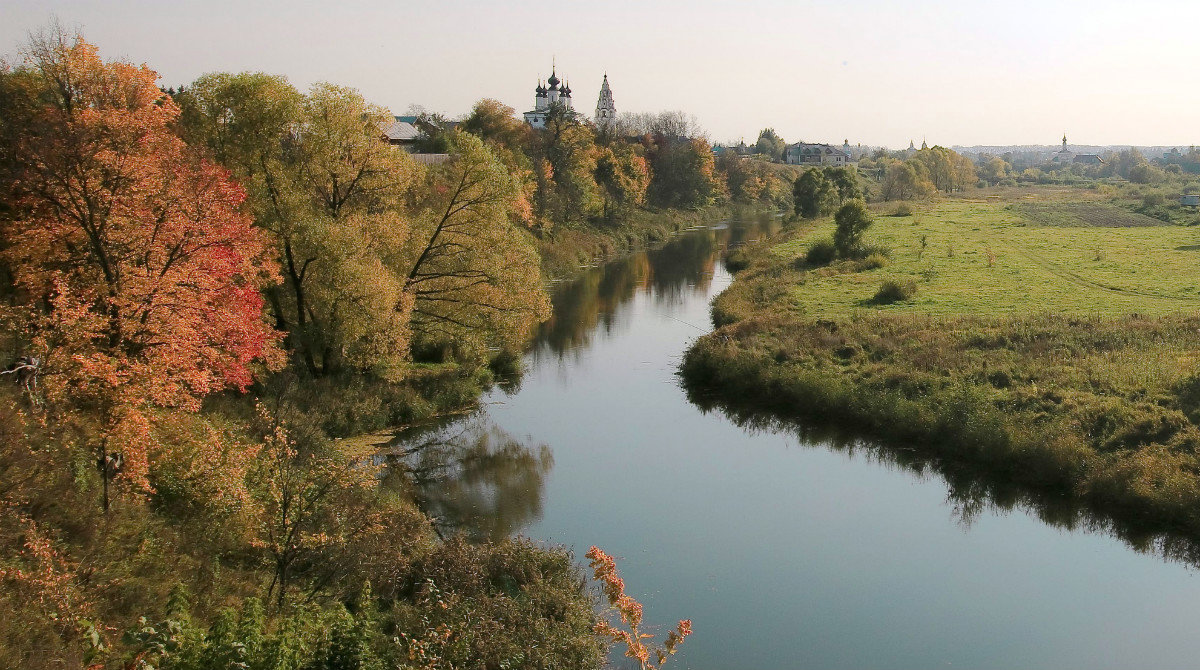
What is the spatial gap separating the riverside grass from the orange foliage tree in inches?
593

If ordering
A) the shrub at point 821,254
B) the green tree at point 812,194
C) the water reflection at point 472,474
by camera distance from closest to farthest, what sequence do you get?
the water reflection at point 472,474 → the shrub at point 821,254 → the green tree at point 812,194

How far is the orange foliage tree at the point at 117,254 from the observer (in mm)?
12273

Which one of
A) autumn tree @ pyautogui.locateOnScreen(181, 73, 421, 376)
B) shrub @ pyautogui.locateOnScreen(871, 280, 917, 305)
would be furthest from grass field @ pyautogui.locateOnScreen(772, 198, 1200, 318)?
autumn tree @ pyautogui.locateOnScreen(181, 73, 421, 376)

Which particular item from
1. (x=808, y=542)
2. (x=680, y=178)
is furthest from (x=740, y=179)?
(x=808, y=542)

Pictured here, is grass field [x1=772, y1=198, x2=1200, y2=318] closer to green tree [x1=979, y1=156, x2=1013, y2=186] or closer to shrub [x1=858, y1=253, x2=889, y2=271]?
shrub [x1=858, y1=253, x2=889, y2=271]

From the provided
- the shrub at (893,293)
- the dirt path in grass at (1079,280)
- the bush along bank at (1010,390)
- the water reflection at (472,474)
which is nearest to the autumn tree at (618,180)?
the dirt path in grass at (1079,280)

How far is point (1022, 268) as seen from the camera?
41.8 meters

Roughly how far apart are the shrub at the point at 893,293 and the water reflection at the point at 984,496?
1218 cm

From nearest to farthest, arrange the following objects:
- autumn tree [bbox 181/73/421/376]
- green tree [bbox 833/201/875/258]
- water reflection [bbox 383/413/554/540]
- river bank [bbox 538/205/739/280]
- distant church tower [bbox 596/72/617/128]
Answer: water reflection [bbox 383/413/554/540]
autumn tree [bbox 181/73/421/376]
green tree [bbox 833/201/875/258]
river bank [bbox 538/205/739/280]
distant church tower [bbox 596/72/617/128]

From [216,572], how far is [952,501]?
1443 cm

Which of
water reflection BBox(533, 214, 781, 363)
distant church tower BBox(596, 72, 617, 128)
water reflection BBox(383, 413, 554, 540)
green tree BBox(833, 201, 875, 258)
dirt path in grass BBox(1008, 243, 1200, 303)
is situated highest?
distant church tower BBox(596, 72, 617, 128)

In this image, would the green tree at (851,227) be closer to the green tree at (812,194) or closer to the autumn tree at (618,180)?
the autumn tree at (618,180)

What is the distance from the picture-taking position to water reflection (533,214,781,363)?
34562 millimetres

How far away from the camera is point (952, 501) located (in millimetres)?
19125
